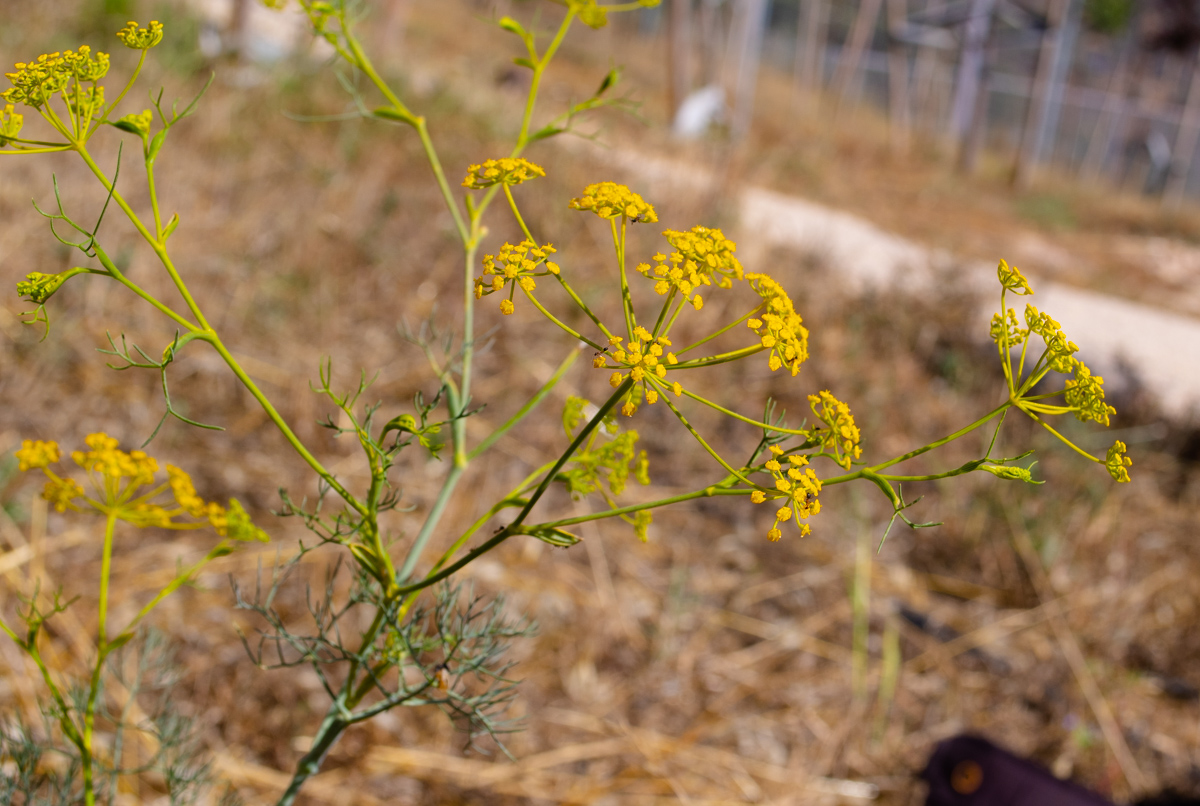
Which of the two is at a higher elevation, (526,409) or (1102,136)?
(1102,136)

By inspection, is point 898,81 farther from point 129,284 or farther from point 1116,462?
point 129,284

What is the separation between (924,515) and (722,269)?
2.85m

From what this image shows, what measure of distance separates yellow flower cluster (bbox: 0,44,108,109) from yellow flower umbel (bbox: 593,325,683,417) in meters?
A: 0.48

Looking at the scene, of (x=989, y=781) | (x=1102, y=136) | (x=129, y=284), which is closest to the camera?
(x=129, y=284)

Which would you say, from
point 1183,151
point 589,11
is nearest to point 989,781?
point 589,11

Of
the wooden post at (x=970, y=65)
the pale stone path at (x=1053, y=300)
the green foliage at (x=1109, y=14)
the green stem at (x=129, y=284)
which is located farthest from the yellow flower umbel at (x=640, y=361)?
the green foliage at (x=1109, y=14)

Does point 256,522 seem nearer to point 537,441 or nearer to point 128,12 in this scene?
point 537,441

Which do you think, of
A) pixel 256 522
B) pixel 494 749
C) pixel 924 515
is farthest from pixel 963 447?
pixel 256 522

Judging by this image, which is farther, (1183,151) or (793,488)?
(1183,151)

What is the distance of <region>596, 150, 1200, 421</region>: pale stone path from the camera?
4.79 meters

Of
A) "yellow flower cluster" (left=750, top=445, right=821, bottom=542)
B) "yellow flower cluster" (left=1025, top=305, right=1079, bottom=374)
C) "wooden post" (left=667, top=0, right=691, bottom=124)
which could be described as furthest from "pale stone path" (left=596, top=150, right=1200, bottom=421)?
"yellow flower cluster" (left=750, top=445, right=821, bottom=542)

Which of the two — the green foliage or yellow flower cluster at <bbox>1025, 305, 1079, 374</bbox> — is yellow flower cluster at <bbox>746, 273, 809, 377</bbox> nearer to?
yellow flower cluster at <bbox>1025, 305, 1079, 374</bbox>

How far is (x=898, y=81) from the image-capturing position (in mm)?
16562

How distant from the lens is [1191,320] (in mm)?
7395
